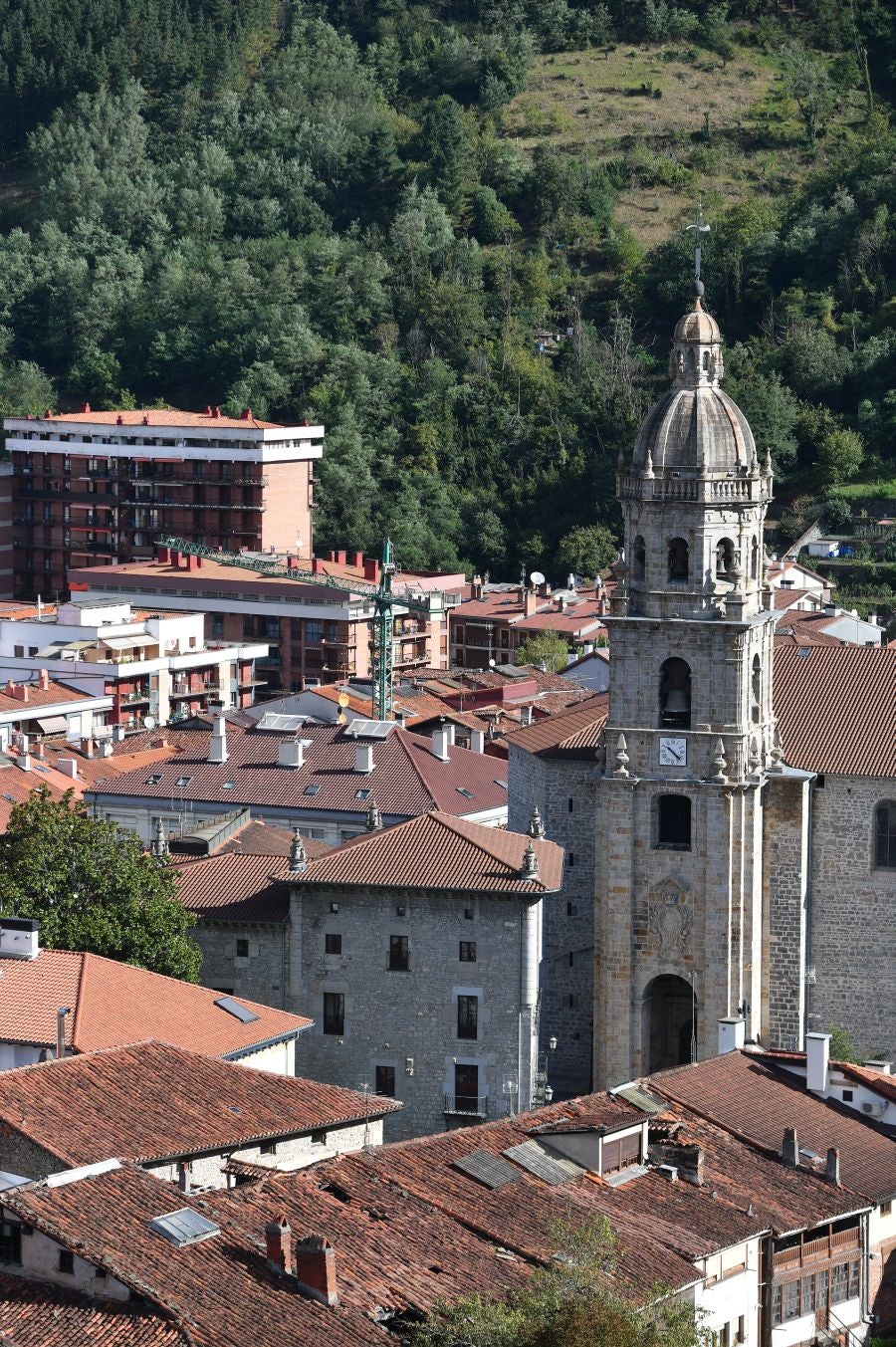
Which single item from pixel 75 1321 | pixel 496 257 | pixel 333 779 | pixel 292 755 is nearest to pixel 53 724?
pixel 292 755

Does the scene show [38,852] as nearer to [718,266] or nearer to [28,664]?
[28,664]

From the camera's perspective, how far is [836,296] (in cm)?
15688

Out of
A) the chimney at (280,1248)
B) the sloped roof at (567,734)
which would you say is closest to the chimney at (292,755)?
the sloped roof at (567,734)

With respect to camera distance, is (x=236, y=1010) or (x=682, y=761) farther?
(x=682, y=761)

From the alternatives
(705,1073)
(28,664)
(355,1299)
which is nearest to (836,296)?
(28,664)

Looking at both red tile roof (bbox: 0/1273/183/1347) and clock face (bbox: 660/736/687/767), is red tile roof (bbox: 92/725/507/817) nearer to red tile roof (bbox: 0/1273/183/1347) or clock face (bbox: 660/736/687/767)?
clock face (bbox: 660/736/687/767)

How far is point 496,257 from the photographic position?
568 feet

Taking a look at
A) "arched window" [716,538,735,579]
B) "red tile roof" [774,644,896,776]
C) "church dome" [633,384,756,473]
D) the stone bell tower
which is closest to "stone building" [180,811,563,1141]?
the stone bell tower

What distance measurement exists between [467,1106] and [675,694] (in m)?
9.53

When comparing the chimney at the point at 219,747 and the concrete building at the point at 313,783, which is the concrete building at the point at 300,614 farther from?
the concrete building at the point at 313,783

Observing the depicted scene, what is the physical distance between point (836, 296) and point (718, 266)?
7347 millimetres

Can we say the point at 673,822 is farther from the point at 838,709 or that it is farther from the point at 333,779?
the point at 333,779

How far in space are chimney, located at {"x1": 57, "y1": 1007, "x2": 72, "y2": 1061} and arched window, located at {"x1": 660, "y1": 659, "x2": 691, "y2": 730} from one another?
651 inches

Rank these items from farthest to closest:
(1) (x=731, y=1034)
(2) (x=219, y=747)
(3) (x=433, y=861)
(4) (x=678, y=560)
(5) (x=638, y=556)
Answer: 1. (2) (x=219, y=747)
2. (5) (x=638, y=556)
3. (4) (x=678, y=560)
4. (3) (x=433, y=861)
5. (1) (x=731, y=1034)
